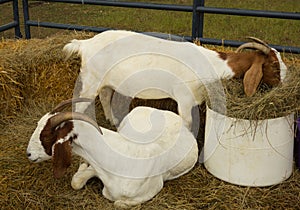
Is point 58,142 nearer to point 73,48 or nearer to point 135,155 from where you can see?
point 135,155

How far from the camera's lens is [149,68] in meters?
4.96

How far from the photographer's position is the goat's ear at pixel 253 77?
178 inches

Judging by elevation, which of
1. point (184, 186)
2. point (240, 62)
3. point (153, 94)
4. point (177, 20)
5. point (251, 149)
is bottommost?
point (177, 20)

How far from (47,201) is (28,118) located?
158cm

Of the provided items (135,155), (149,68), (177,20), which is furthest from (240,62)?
(177,20)

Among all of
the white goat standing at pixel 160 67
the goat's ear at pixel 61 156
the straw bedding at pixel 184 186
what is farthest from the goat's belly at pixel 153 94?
the goat's ear at pixel 61 156

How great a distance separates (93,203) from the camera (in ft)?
13.5

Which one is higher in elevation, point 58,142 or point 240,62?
point 240,62

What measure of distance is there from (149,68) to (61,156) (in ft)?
4.87

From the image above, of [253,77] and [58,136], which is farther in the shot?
[253,77]

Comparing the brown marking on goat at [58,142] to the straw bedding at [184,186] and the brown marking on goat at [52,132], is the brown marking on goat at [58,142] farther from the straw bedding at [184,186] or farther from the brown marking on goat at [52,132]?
the straw bedding at [184,186]

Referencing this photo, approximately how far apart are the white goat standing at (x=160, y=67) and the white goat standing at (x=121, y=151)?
47cm


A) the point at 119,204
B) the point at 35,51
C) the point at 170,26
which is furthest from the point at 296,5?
the point at 119,204

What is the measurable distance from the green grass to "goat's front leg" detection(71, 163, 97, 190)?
5.97m
